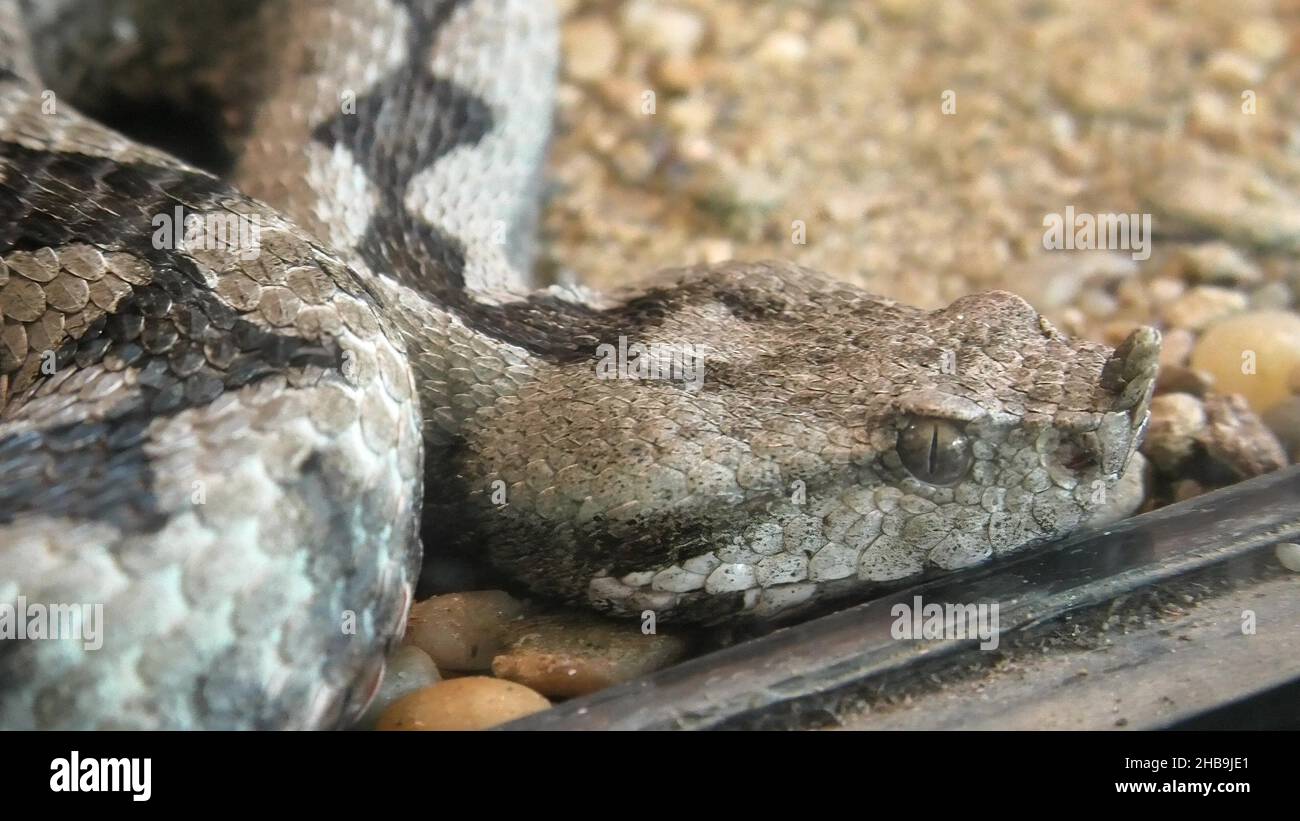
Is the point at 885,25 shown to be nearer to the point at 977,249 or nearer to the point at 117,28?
the point at 977,249

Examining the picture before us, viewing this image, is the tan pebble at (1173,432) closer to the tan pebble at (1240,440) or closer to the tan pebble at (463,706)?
the tan pebble at (1240,440)

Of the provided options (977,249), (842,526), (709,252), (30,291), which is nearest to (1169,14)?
(977,249)

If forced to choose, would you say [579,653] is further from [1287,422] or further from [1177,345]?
[1177,345]

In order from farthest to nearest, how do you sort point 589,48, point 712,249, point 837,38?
point 837,38, point 589,48, point 712,249

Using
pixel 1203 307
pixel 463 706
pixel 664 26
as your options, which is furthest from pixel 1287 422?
pixel 664 26

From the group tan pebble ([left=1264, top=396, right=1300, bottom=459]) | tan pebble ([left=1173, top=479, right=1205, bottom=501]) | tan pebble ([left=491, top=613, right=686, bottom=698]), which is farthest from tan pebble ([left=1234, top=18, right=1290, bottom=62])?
tan pebble ([left=491, top=613, right=686, bottom=698])

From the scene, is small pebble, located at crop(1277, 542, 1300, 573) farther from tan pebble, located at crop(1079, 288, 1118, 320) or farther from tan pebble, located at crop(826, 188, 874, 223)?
tan pebble, located at crop(826, 188, 874, 223)
